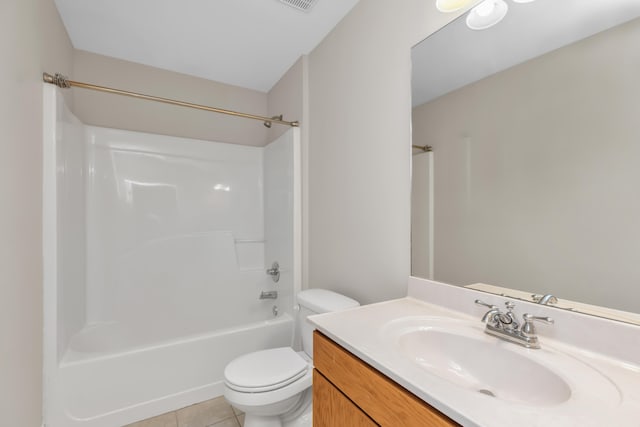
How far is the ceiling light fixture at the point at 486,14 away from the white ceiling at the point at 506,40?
0.05 feet

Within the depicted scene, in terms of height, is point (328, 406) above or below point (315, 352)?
below

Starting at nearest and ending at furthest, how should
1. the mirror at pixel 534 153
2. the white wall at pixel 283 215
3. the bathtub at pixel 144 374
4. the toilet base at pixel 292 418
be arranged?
the mirror at pixel 534 153 < the toilet base at pixel 292 418 < the bathtub at pixel 144 374 < the white wall at pixel 283 215

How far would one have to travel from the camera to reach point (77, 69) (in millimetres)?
2031

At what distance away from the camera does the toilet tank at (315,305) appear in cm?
137

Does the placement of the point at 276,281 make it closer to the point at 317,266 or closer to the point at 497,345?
the point at 317,266

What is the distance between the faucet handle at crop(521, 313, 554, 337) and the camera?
75 cm

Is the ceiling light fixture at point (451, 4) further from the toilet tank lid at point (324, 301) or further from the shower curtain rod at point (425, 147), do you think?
the toilet tank lid at point (324, 301)

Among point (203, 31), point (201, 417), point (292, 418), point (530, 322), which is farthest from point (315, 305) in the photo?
point (203, 31)

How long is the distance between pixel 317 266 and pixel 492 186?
1197 mm

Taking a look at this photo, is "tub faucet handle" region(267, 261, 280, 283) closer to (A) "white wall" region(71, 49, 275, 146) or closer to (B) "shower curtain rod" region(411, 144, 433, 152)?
(A) "white wall" region(71, 49, 275, 146)

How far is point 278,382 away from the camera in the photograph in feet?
4.08

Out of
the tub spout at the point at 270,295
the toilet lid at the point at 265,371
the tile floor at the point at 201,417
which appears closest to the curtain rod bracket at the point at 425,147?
the toilet lid at the point at 265,371

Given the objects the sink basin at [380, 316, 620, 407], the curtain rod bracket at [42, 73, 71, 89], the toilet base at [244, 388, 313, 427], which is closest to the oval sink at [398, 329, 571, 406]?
the sink basin at [380, 316, 620, 407]

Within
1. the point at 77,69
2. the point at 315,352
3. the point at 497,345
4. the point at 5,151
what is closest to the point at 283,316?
the point at 315,352
